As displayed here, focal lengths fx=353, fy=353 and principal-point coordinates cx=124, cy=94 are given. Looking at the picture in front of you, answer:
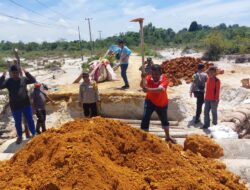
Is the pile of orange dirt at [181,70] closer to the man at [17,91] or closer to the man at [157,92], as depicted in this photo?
the man at [157,92]

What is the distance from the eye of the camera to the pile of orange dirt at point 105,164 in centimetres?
350

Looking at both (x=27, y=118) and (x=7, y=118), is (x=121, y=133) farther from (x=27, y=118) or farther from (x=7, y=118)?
(x=7, y=118)

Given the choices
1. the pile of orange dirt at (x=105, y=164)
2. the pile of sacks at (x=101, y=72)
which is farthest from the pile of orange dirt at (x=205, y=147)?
the pile of sacks at (x=101, y=72)

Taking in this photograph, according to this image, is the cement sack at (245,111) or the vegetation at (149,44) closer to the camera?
the cement sack at (245,111)

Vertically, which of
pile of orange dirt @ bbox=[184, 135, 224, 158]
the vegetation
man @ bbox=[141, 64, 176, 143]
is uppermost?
man @ bbox=[141, 64, 176, 143]

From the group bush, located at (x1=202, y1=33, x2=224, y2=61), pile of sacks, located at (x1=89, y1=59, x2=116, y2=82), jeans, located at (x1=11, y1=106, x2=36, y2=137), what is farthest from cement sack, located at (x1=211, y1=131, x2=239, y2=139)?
bush, located at (x1=202, y1=33, x2=224, y2=61)

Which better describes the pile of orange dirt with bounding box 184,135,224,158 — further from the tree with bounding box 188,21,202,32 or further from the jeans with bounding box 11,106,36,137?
the tree with bounding box 188,21,202,32

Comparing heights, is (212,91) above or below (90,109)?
above

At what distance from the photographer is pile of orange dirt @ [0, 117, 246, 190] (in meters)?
3.50

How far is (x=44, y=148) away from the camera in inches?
160

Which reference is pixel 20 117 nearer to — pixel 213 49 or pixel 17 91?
pixel 17 91

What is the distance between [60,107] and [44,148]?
6371 mm

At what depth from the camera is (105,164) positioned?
3.71 meters

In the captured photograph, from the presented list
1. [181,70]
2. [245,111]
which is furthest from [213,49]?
[245,111]
